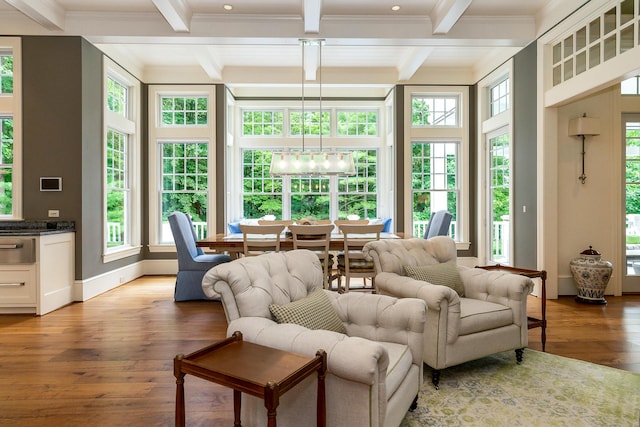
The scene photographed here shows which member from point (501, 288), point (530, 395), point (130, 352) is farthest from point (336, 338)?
point (130, 352)

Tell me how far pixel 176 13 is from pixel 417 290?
3.81 metres

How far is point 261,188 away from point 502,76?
14.7 feet

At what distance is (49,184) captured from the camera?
474 cm

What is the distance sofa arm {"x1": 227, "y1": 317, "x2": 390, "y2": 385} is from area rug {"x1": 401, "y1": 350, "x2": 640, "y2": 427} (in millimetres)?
810

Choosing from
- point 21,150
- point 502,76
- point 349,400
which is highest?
point 502,76

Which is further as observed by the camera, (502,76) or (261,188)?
(261,188)

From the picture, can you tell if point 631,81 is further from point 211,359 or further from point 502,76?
point 211,359

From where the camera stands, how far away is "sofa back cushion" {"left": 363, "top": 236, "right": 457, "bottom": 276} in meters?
3.06

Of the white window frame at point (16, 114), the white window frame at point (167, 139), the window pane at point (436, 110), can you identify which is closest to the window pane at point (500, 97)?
the window pane at point (436, 110)

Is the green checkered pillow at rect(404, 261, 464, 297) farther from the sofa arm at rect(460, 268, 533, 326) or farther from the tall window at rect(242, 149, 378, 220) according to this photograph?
the tall window at rect(242, 149, 378, 220)

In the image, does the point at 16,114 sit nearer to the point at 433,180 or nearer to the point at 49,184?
the point at 49,184

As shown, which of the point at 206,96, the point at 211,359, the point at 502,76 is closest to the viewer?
the point at 211,359

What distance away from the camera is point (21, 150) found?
473 cm

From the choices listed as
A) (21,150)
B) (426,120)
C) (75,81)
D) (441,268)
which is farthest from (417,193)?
(21,150)
